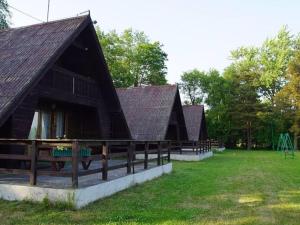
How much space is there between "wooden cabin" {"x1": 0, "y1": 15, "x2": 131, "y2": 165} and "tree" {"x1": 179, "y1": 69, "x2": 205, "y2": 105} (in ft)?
124

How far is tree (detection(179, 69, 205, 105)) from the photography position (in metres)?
51.1

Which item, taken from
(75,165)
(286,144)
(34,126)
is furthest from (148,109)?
(75,165)

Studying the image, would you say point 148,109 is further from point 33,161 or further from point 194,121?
point 33,161

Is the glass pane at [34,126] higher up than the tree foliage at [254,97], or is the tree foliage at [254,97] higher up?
the tree foliage at [254,97]

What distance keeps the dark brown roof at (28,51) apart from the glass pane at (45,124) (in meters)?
2.62

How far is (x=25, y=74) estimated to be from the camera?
27.8 feet

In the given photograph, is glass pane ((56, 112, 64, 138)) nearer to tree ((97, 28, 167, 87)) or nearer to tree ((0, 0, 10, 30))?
tree ((0, 0, 10, 30))

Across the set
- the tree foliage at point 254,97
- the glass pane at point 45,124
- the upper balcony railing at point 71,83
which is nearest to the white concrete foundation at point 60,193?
the upper balcony railing at point 71,83

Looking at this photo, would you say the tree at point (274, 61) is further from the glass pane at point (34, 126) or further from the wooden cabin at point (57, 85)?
the glass pane at point (34, 126)

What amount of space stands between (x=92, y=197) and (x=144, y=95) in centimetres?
1557

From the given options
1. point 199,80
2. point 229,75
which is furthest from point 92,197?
point 199,80

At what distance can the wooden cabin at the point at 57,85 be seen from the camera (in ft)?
28.3

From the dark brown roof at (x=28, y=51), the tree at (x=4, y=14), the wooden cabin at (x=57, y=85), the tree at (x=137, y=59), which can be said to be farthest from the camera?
the tree at (x=137, y=59)

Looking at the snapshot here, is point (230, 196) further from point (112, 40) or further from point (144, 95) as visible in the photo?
point (112, 40)
